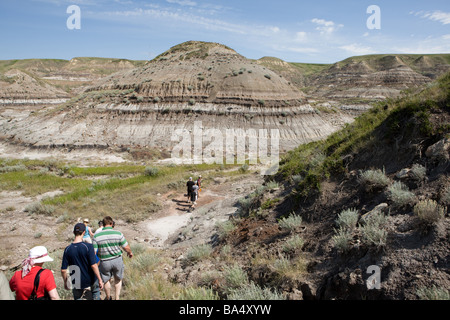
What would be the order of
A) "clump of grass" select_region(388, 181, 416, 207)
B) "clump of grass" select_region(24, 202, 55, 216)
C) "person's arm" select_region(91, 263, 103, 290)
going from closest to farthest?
"person's arm" select_region(91, 263, 103, 290) → "clump of grass" select_region(388, 181, 416, 207) → "clump of grass" select_region(24, 202, 55, 216)

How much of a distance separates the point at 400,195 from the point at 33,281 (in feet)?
22.1

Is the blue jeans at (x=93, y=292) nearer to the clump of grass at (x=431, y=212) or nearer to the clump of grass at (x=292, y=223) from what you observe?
the clump of grass at (x=292, y=223)

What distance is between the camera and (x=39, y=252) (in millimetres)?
3934

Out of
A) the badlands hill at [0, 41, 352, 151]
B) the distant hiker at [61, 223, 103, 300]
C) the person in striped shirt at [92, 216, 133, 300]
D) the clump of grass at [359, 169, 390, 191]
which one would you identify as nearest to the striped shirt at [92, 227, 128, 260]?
the person in striped shirt at [92, 216, 133, 300]

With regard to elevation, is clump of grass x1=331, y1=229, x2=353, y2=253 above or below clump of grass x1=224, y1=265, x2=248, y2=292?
above

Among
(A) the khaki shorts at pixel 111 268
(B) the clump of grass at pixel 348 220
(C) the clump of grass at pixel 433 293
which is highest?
(B) the clump of grass at pixel 348 220

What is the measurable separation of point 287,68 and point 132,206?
17754 centimetres

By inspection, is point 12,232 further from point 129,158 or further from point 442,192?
point 129,158

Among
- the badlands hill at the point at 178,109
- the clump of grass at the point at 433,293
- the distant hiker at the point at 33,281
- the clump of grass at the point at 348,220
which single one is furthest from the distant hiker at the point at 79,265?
the badlands hill at the point at 178,109

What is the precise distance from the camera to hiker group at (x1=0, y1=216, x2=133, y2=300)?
3818 mm

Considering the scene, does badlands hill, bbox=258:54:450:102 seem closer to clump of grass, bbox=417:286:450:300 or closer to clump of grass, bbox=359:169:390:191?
clump of grass, bbox=359:169:390:191

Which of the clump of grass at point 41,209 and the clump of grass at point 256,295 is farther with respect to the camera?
the clump of grass at point 41,209

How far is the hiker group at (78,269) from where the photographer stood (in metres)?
3.82

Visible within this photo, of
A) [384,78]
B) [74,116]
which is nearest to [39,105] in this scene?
[74,116]
